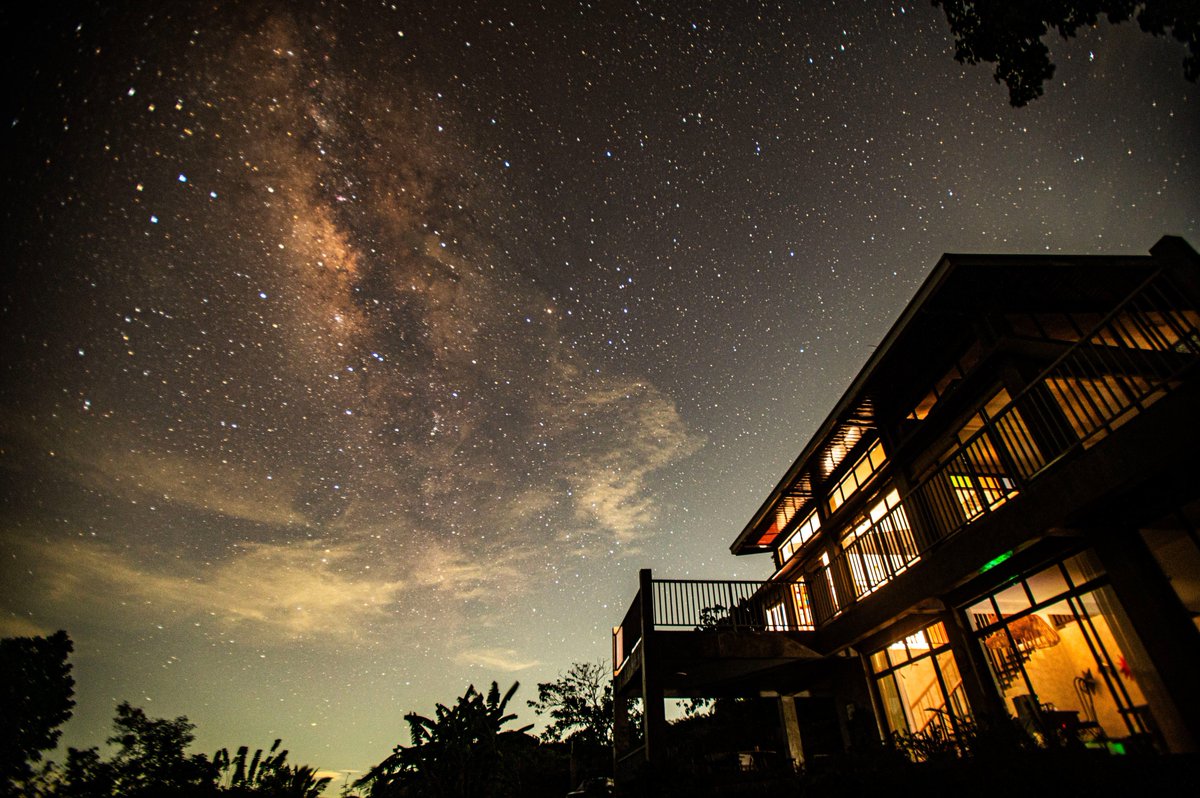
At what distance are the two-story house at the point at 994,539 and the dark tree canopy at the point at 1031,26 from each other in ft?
10.5

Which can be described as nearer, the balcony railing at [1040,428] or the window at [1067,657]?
the balcony railing at [1040,428]

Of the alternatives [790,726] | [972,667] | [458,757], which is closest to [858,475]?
[972,667]

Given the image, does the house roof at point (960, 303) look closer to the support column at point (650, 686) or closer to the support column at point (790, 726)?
the support column at point (650, 686)

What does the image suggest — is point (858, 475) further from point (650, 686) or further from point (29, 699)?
point (29, 699)

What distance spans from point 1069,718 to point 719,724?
677 inches

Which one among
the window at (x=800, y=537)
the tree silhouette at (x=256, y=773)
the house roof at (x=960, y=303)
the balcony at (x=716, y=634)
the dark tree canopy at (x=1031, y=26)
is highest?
the dark tree canopy at (x=1031, y=26)

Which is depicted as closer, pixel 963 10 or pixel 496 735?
pixel 963 10

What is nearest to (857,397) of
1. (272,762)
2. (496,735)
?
(496,735)

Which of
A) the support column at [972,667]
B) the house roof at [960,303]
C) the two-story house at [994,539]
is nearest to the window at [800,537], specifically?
the two-story house at [994,539]

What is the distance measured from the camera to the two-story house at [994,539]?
5863mm

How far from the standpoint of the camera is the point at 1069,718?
7.00 metres

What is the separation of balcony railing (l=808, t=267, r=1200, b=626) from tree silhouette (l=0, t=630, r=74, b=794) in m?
63.2

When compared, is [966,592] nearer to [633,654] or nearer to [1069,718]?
[1069,718]

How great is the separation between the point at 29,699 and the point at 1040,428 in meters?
71.2
